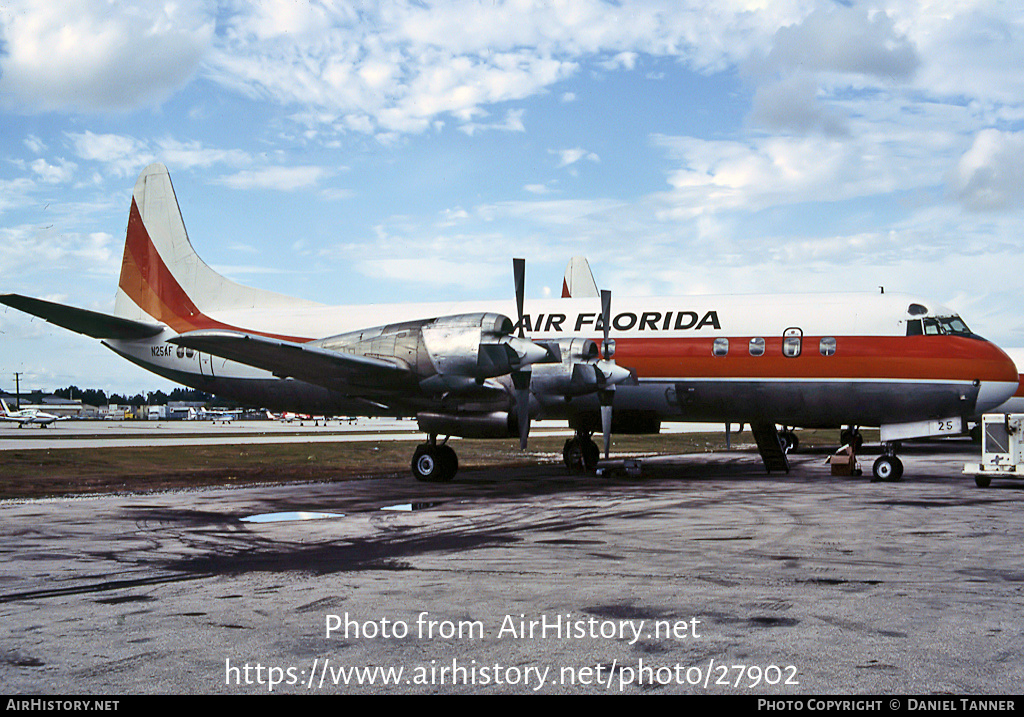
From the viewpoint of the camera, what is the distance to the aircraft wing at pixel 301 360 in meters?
17.0

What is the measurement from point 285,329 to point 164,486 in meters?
6.60

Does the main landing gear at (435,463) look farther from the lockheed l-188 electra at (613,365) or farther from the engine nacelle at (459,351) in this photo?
the engine nacelle at (459,351)

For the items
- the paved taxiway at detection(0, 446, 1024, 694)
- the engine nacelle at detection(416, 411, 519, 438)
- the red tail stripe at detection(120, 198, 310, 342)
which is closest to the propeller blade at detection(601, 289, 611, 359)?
the engine nacelle at detection(416, 411, 519, 438)

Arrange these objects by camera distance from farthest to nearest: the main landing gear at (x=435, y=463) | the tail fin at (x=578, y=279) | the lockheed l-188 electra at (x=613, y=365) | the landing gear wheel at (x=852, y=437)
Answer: the tail fin at (x=578, y=279)
the landing gear wheel at (x=852, y=437)
the main landing gear at (x=435, y=463)
the lockheed l-188 electra at (x=613, y=365)

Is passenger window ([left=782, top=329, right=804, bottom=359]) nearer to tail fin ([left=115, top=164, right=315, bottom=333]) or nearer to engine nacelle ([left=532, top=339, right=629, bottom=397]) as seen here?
engine nacelle ([left=532, top=339, right=629, bottom=397])

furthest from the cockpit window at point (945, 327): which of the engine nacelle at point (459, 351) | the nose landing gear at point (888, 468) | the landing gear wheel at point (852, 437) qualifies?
the engine nacelle at point (459, 351)

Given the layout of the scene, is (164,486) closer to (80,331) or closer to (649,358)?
(80,331)

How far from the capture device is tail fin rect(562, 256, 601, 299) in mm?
37156

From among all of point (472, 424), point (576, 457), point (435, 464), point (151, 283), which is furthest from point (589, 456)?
point (151, 283)

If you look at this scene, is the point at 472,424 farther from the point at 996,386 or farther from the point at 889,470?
the point at 996,386

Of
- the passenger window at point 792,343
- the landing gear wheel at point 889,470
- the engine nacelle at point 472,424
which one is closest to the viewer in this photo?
the engine nacelle at point 472,424

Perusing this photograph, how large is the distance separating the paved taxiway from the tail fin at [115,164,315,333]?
12714 mm

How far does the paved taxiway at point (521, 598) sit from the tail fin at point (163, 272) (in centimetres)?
1271
